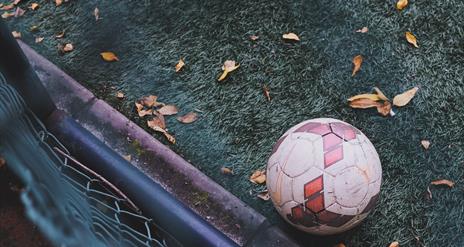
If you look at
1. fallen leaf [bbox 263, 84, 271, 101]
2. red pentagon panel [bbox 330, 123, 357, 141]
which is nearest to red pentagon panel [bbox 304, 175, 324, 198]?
red pentagon panel [bbox 330, 123, 357, 141]

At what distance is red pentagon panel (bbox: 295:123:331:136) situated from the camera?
8.74ft

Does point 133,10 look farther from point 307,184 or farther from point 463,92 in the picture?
point 463,92

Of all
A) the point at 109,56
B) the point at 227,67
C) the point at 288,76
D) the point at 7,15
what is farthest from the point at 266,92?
the point at 7,15

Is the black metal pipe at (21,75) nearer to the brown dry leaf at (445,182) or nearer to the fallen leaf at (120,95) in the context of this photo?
the fallen leaf at (120,95)

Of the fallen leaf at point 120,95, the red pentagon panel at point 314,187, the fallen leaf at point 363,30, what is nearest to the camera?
the red pentagon panel at point 314,187

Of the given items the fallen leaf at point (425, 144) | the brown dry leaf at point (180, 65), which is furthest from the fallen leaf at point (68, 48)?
the fallen leaf at point (425, 144)

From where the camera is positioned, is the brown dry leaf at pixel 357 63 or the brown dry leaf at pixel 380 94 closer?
the brown dry leaf at pixel 380 94

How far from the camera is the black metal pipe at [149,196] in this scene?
273 cm

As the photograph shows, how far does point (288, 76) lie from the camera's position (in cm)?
354

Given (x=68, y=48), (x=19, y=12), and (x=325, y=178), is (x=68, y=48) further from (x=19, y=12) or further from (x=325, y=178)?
(x=325, y=178)

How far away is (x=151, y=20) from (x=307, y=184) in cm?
197

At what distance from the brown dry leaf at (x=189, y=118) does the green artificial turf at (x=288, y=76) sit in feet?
0.14

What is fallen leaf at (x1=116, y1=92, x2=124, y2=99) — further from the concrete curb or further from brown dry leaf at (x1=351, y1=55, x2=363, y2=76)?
brown dry leaf at (x1=351, y1=55, x2=363, y2=76)

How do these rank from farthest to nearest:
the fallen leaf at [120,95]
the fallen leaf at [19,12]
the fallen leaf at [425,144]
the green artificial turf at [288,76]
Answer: the fallen leaf at [19,12] < the fallen leaf at [120,95] < the fallen leaf at [425,144] < the green artificial turf at [288,76]
